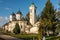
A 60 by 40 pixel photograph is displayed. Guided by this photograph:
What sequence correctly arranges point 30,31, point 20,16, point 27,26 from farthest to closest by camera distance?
point 20,16, point 27,26, point 30,31

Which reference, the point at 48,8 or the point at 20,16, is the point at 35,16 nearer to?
the point at 20,16

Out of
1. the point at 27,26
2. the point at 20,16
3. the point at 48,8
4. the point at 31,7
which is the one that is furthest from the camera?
the point at 20,16

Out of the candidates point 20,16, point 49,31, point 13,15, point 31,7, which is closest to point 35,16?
point 31,7

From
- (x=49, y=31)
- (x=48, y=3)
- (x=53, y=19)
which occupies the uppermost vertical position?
(x=48, y=3)

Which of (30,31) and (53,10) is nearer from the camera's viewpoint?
(53,10)

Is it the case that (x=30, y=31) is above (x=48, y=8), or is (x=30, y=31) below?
below

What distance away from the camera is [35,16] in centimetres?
8706

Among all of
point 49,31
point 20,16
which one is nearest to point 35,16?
point 20,16

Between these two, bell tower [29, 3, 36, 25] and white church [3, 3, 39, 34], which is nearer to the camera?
white church [3, 3, 39, 34]

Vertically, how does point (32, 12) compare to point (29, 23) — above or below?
above

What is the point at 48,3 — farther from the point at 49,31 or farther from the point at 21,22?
the point at 21,22

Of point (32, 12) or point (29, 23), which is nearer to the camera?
point (29, 23)

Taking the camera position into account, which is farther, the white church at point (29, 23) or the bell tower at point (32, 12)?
the bell tower at point (32, 12)

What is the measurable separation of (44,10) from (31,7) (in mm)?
36098
